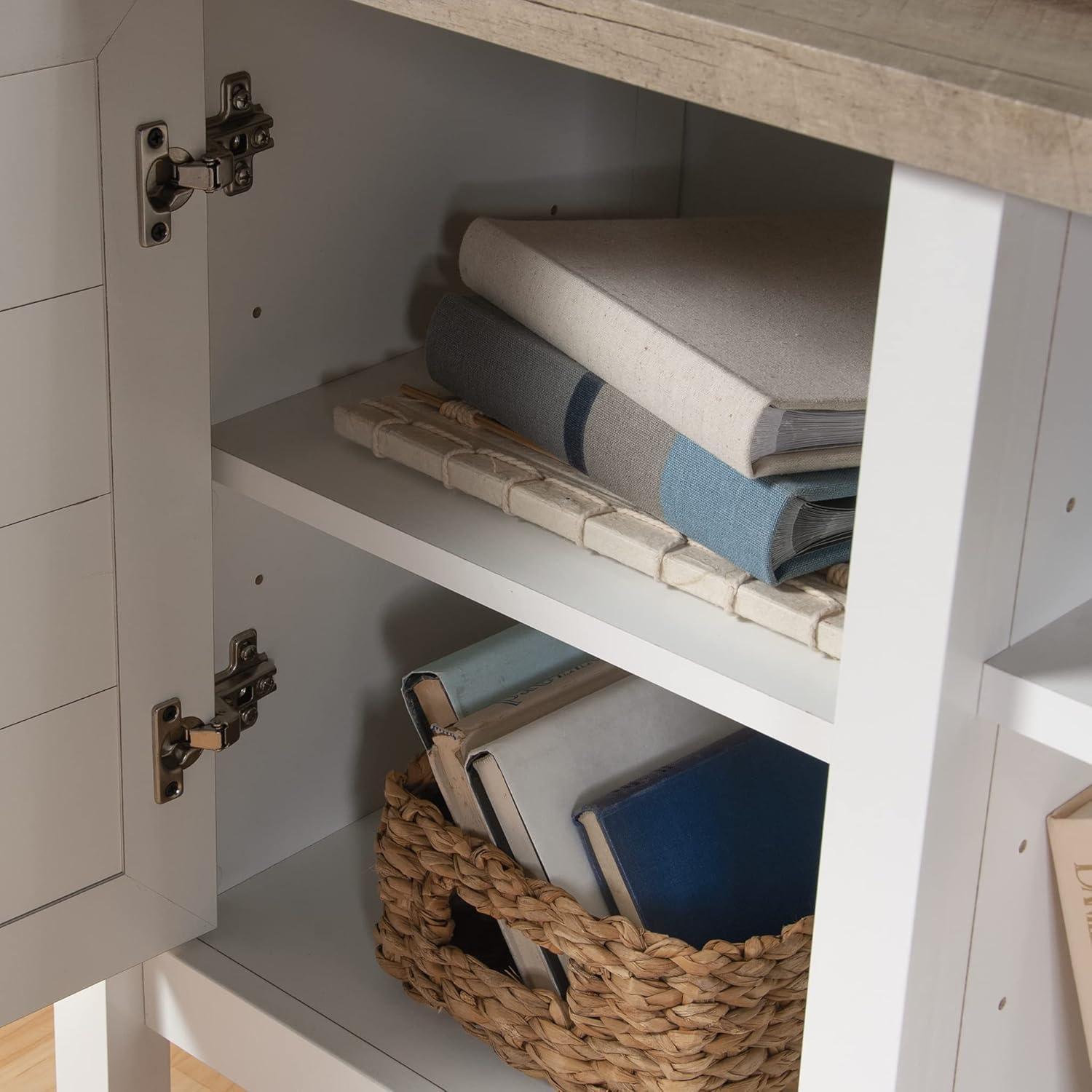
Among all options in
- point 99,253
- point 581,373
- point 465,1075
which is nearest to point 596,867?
point 465,1075

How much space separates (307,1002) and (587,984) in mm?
193

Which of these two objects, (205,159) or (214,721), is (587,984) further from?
(205,159)

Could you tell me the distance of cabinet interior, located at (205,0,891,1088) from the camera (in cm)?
74

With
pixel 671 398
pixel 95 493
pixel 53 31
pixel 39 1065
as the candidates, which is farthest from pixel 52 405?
pixel 39 1065

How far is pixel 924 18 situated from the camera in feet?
1.36

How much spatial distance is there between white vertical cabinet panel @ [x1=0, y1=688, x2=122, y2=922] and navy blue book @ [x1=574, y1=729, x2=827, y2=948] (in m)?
0.23

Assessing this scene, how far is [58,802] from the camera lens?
2.33ft

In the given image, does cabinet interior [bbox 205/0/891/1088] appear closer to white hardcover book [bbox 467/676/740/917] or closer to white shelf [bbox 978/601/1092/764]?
white hardcover book [bbox 467/676/740/917]

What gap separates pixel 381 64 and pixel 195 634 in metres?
0.30

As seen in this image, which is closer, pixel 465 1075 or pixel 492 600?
pixel 492 600

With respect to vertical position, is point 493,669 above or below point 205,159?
below

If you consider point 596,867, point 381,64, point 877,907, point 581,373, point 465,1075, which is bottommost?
point 465,1075

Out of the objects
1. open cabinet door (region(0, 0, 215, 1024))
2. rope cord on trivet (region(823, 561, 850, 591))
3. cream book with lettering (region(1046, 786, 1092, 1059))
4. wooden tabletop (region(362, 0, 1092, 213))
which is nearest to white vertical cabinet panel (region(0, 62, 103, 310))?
open cabinet door (region(0, 0, 215, 1024))

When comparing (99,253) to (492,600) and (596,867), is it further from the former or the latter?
(596,867)
